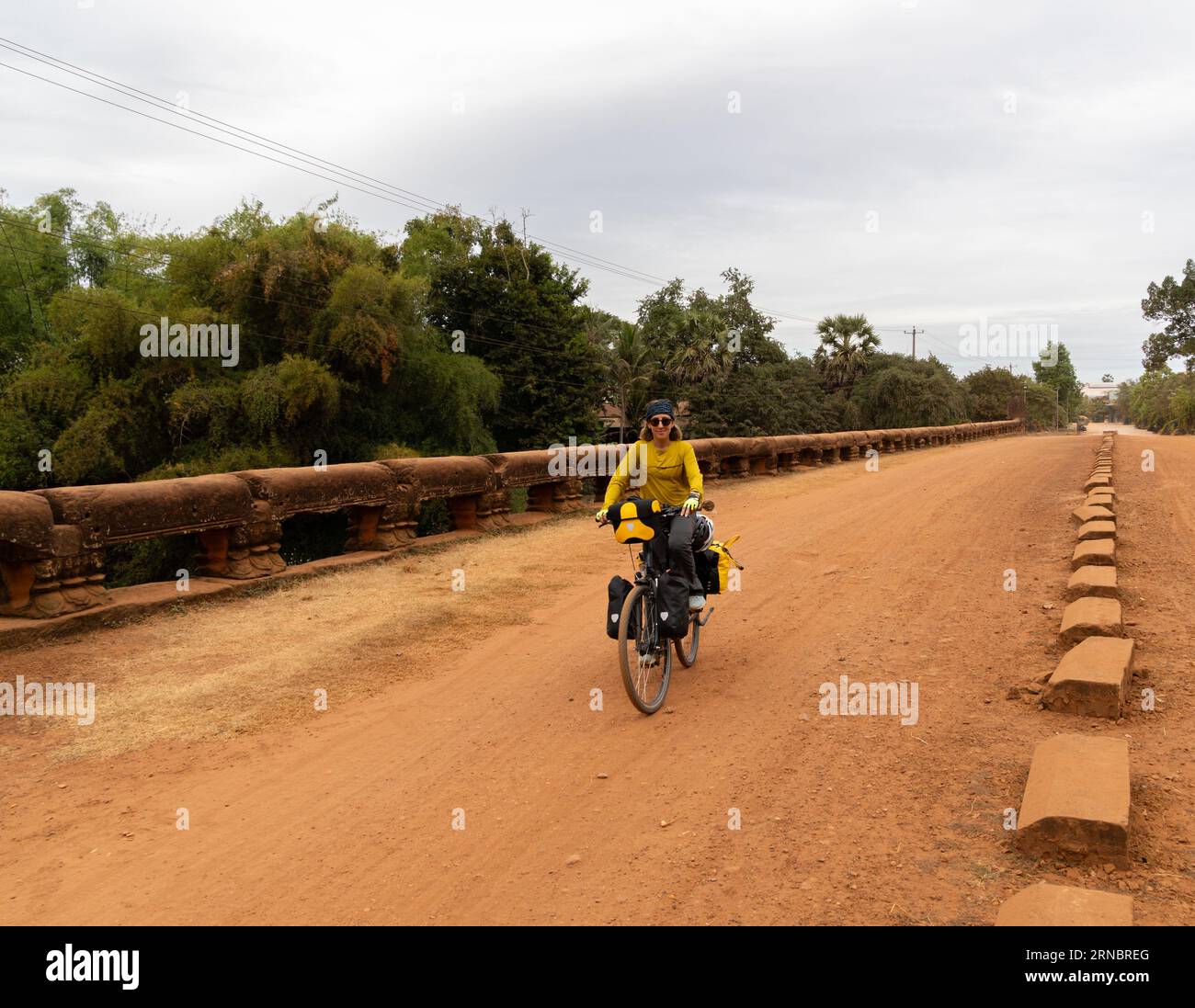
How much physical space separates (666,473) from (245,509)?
4.92 meters

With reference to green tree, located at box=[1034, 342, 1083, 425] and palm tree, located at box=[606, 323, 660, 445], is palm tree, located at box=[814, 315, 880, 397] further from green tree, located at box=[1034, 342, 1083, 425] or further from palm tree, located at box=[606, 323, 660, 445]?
green tree, located at box=[1034, 342, 1083, 425]

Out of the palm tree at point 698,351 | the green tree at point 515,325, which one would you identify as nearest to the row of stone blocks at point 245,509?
the green tree at point 515,325

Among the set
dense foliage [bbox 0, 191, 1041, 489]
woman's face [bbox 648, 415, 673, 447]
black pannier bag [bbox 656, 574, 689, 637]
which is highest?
dense foliage [bbox 0, 191, 1041, 489]

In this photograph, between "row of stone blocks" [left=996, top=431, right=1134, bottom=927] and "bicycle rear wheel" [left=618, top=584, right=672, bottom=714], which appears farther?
"bicycle rear wheel" [left=618, top=584, right=672, bottom=714]

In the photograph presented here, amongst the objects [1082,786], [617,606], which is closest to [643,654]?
[617,606]

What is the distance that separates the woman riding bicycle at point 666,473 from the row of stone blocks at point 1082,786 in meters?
2.21

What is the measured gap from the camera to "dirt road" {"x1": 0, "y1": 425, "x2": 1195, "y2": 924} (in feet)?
10.9

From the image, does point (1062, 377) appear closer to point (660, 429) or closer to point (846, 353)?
point (846, 353)

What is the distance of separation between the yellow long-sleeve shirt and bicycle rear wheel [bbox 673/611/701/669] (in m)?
0.83

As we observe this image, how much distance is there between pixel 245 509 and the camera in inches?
352

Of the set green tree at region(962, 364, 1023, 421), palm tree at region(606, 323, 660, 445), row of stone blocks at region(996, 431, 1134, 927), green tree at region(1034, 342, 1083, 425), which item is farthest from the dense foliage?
green tree at region(1034, 342, 1083, 425)

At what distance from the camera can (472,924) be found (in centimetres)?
316

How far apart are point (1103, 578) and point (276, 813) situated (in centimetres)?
618

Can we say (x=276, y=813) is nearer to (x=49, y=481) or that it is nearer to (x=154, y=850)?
(x=154, y=850)
